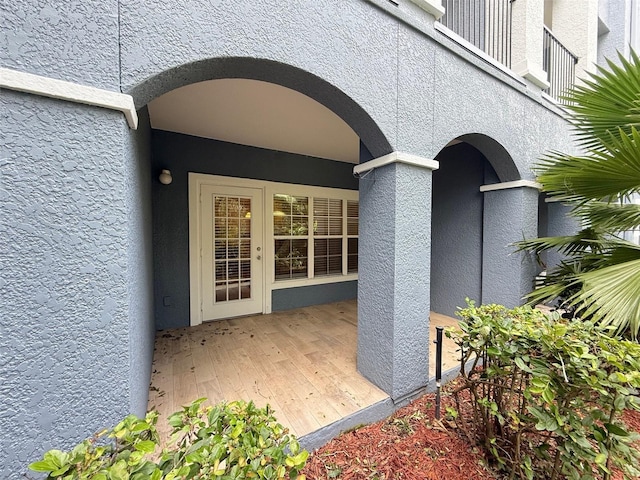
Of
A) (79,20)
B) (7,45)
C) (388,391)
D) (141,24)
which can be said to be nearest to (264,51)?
(141,24)

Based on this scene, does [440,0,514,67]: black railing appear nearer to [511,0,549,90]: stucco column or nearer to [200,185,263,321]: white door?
[511,0,549,90]: stucco column

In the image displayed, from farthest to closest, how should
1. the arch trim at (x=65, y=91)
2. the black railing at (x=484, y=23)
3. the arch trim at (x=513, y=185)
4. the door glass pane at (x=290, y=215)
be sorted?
the door glass pane at (x=290, y=215) → the arch trim at (x=513, y=185) → the black railing at (x=484, y=23) → the arch trim at (x=65, y=91)

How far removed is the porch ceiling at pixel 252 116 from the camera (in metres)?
3.04

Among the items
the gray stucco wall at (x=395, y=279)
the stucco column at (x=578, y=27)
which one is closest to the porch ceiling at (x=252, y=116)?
the gray stucco wall at (x=395, y=279)

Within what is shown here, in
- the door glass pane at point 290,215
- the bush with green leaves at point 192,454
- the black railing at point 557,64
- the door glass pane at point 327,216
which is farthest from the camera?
the door glass pane at point 327,216

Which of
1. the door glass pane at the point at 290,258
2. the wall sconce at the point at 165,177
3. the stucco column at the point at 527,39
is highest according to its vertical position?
the stucco column at the point at 527,39

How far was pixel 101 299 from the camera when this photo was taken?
1292mm

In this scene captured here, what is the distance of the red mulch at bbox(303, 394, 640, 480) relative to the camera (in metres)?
1.85

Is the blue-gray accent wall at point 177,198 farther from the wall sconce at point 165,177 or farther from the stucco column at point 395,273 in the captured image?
the stucco column at point 395,273

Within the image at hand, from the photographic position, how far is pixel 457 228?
4.55m

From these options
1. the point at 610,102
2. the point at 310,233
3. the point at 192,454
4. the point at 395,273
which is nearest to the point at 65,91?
the point at 192,454

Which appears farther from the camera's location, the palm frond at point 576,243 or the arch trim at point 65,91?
the palm frond at point 576,243

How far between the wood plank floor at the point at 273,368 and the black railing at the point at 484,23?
4263 millimetres

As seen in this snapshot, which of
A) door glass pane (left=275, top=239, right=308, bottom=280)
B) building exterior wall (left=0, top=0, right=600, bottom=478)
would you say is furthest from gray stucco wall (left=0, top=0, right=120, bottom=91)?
door glass pane (left=275, top=239, right=308, bottom=280)
